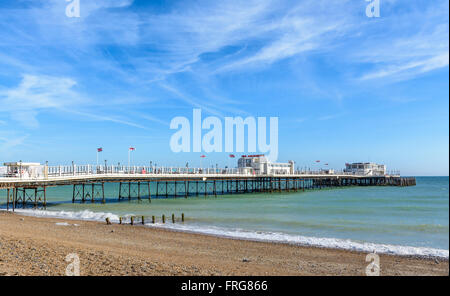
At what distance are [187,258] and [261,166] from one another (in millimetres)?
50777

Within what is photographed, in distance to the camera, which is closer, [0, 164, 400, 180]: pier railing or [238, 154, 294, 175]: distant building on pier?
[0, 164, 400, 180]: pier railing

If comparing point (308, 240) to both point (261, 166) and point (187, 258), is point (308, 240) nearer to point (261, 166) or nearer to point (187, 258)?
point (187, 258)

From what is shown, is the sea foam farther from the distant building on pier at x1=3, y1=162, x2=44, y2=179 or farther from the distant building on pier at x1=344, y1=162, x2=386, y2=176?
the distant building on pier at x1=344, y1=162, x2=386, y2=176

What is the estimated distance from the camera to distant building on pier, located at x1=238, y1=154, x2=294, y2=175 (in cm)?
5959

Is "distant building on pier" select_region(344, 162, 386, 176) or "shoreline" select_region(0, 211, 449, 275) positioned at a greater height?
"distant building on pier" select_region(344, 162, 386, 176)

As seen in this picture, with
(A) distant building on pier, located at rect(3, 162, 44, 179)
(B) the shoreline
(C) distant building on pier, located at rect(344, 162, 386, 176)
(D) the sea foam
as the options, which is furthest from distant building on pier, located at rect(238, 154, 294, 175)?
(B) the shoreline

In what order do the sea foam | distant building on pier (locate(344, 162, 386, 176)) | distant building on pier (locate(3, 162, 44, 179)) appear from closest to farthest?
the sea foam, distant building on pier (locate(3, 162, 44, 179)), distant building on pier (locate(344, 162, 386, 176))

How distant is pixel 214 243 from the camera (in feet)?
45.6

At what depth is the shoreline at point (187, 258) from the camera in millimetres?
8546

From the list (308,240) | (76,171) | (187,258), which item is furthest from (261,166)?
(187,258)

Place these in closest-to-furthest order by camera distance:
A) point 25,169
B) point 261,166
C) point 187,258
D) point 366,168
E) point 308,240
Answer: point 187,258 < point 308,240 < point 25,169 < point 261,166 < point 366,168

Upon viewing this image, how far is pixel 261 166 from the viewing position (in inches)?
2402

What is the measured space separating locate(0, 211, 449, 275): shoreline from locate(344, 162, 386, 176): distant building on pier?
76237 millimetres
